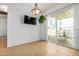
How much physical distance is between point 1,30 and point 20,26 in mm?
3339

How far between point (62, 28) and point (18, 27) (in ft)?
7.26

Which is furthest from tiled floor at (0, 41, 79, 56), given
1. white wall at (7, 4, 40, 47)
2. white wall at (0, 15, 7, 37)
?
white wall at (0, 15, 7, 37)

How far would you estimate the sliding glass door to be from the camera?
12.7 ft

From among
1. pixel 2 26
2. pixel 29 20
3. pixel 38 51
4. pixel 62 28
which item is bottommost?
pixel 38 51

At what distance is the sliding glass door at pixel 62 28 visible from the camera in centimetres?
387

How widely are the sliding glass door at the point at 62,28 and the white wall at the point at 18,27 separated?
120cm

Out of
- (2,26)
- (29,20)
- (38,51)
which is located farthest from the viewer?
(2,26)

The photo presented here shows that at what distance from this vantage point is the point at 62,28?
440 cm

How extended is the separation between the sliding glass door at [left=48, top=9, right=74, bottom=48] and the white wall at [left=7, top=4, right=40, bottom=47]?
3.95 feet

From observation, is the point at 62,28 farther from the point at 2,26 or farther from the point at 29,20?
the point at 2,26

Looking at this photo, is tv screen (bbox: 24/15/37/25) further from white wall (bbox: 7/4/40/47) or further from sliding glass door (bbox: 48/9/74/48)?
sliding glass door (bbox: 48/9/74/48)

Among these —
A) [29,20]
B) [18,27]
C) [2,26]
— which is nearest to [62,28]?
[29,20]

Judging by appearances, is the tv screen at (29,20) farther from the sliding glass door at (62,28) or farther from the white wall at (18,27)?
the sliding glass door at (62,28)

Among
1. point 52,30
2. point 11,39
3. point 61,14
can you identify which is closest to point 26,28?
point 11,39
